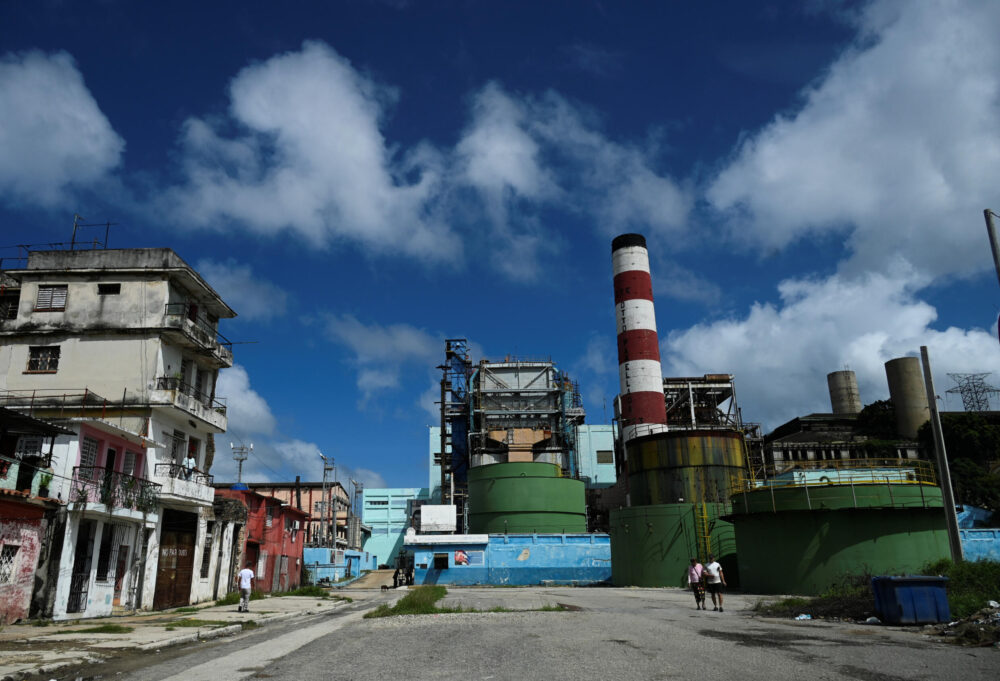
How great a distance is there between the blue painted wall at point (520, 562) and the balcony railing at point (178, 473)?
60.6 ft

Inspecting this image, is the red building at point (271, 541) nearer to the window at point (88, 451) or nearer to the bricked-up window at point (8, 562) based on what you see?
the window at point (88, 451)

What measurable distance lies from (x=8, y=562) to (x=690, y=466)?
31771 mm

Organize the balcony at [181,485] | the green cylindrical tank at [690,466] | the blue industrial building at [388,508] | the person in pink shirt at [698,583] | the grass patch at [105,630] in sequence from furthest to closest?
1. the blue industrial building at [388,508]
2. the green cylindrical tank at [690,466]
3. the balcony at [181,485]
4. the person in pink shirt at [698,583]
5. the grass patch at [105,630]

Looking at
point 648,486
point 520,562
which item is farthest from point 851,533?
point 520,562

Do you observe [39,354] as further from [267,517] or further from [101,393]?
[267,517]

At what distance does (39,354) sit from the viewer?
28.5 m

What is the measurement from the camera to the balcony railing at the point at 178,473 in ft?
87.1

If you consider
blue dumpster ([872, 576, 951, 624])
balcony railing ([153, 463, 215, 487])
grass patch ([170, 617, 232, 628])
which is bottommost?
grass patch ([170, 617, 232, 628])

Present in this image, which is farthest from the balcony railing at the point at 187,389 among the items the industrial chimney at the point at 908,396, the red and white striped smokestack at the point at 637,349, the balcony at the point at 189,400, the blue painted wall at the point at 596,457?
the industrial chimney at the point at 908,396

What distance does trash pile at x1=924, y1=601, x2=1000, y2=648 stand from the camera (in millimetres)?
12167

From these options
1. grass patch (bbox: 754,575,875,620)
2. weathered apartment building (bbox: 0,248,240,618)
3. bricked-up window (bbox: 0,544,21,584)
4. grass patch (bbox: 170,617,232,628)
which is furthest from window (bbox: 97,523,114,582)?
grass patch (bbox: 754,575,875,620)

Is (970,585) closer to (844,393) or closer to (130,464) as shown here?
(130,464)

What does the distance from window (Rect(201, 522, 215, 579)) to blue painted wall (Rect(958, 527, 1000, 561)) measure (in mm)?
36675

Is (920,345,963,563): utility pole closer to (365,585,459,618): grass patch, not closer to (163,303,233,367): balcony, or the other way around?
(365,585,459,618): grass patch
